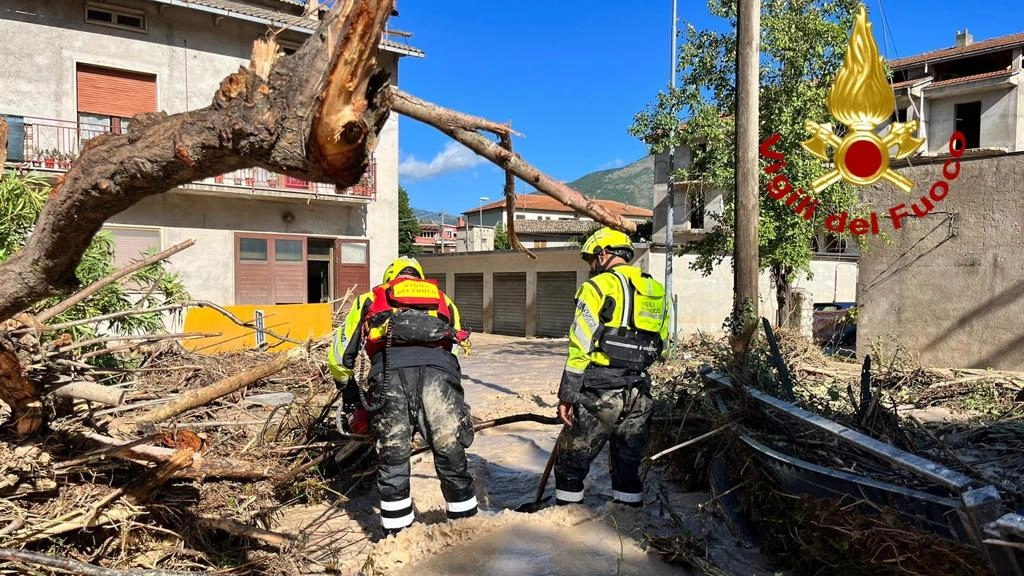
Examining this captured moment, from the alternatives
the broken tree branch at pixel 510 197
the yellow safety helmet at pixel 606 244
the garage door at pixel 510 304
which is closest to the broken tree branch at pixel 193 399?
the broken tree branch at pixel 510 197

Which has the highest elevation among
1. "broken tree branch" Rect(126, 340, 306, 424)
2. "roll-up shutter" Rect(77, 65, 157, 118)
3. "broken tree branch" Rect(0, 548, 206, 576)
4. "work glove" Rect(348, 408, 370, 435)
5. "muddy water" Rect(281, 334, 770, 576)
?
"roll-up shutter" Rect(77, 65, 157, 118)

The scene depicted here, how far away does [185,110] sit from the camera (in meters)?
13.2

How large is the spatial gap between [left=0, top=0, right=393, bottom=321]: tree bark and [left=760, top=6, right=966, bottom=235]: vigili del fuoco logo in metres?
8.11

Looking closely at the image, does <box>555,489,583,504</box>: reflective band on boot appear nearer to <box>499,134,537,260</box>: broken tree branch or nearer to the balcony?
<box>499,134,537,260</box>: broken tree branch

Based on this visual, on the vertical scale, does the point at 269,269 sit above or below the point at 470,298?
above

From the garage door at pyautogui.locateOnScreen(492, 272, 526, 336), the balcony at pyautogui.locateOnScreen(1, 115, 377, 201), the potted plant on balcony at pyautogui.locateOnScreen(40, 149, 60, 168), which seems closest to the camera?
the balcony at pyautogui.locateOnScreen(1, 115, 377, 201)

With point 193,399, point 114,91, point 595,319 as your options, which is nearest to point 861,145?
point 595,319

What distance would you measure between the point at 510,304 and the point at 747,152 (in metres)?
18.6

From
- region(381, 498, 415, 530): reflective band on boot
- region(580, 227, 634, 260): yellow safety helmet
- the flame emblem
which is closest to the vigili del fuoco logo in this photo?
the flame emblem

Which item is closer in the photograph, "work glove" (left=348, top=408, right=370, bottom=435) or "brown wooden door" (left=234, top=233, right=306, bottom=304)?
"work glove" (left=348, top=408, right=370, bottom=435)

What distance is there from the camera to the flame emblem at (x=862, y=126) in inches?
339

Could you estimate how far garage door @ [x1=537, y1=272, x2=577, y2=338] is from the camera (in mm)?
22094

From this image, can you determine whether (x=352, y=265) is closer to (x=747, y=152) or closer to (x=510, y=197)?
(x=747, y=152)

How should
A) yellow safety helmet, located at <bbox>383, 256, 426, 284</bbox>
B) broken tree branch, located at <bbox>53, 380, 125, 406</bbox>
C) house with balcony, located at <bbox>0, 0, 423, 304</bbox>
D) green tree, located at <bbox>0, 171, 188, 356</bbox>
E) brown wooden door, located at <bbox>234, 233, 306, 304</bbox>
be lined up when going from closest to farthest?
1. broken tree branch, located at <bbox>53, 380, 125, 406</bbox>
2. yellow safety helmet, located at <bbox>383, 256, 426, 284</bbox>
3. green tree, located at <bbox>0, 171, 188, 356</bbox>
4. house with balcony, located at <bbox>0, 0, 423, 304</bbox>
5. brown wooden door, located at <bbox>234, 233, 306, 304</bbox>
